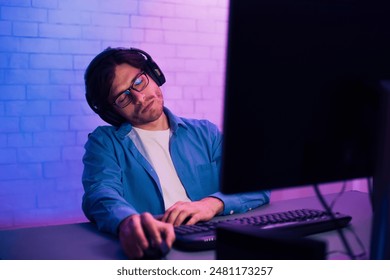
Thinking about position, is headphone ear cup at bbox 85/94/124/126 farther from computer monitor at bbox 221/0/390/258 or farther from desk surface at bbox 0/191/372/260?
computer monitor at bbox 221/0/390/258

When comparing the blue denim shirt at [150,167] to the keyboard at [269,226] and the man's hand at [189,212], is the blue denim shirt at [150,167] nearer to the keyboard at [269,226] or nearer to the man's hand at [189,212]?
the man's hand at [189,212]

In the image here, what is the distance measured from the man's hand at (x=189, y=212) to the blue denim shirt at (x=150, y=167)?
81 millimetres

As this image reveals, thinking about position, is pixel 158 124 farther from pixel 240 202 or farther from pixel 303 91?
pixel 303 91

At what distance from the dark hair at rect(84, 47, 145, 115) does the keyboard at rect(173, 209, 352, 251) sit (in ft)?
2.71

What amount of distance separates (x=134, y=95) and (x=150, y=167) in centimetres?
27

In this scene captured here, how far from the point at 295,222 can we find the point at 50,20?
218 cm

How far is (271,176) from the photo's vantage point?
1.96ft

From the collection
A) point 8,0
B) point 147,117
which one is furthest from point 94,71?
point 8,0

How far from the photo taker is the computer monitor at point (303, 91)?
1.83 ft

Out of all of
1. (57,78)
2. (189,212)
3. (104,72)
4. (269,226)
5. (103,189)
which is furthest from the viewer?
(57,78)

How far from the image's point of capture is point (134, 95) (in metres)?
1.62

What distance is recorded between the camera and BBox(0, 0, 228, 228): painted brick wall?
2586 mm

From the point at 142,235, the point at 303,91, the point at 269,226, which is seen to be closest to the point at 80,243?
the point at 142,235

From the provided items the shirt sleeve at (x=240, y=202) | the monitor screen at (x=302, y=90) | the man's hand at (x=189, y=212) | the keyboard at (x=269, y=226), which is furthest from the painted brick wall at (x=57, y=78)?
the monitor screen at (x=302, y=90)
